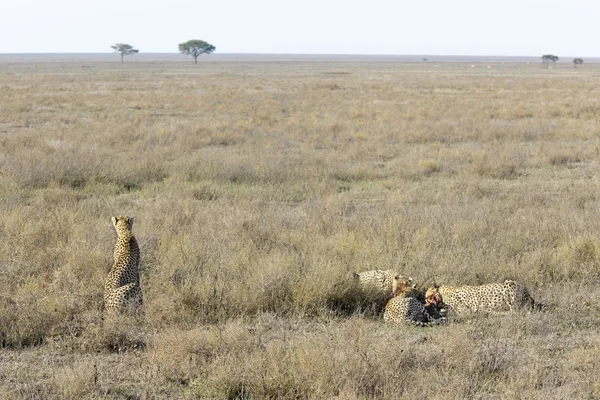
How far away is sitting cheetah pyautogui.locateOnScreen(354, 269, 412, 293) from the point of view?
711cm

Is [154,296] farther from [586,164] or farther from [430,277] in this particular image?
[586,164]

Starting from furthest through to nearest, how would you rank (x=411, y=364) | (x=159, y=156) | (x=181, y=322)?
(x=159, y=156) < (x=181, y=322) < (x=411, y=364)

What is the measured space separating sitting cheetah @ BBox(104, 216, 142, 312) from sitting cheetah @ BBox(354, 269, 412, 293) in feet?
7.20

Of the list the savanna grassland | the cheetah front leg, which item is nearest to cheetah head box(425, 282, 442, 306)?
the savanna grassland

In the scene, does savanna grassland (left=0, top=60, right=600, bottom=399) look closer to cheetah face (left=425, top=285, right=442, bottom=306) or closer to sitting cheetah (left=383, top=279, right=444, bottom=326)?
sitting cheetah (left=383, top=279, right=444, bottom=326)

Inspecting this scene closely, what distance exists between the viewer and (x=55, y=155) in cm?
1500

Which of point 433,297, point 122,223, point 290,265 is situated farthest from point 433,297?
point 122,223

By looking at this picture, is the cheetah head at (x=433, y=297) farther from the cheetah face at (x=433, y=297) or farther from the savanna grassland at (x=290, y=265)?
the savanna grassland at (x=290, y=265)

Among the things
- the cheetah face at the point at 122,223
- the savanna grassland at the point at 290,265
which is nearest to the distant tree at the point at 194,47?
the savanna grassland at the point at 290,265

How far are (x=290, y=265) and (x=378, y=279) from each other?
0.92 meters

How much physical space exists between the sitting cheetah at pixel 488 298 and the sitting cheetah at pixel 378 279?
400mm

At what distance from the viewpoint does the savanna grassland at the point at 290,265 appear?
5.09 meters

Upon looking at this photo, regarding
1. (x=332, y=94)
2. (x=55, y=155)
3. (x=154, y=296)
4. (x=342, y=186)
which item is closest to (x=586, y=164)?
(x=342, y=186)

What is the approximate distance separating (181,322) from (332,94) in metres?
36.5
